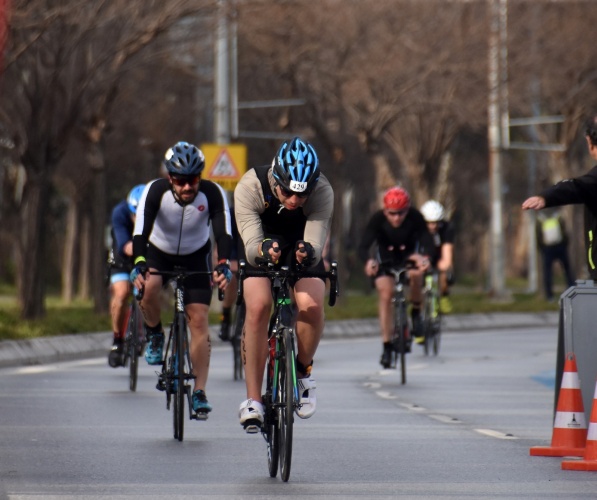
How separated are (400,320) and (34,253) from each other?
29.1 feet

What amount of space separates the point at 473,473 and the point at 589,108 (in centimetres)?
3597

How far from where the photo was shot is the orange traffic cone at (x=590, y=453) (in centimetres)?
981

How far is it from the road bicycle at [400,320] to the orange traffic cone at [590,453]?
23.7 ft

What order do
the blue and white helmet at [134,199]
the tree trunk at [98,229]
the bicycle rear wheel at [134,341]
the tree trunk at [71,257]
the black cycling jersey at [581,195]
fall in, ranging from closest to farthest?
the black cycling jersey at [581,195], the blue and white helmet at [134,199], the bicycle rear wheel at [134,341], the tree trunk at [98,229], the tree trunk at [71,257]

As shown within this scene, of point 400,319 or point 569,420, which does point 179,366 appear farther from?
point 400,319

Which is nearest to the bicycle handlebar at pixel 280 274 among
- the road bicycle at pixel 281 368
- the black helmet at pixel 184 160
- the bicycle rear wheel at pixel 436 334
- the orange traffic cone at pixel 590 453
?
the road bicycle at pixel 281 368

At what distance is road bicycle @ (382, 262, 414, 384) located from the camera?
17.3 meters

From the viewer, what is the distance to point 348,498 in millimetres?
8594

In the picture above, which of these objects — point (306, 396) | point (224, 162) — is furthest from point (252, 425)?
point (224, 162)

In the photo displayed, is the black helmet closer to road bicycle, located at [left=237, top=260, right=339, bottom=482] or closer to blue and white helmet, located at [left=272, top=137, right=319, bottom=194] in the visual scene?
road bicycle, located at [left=237, top=260, right=339, bottom=482]

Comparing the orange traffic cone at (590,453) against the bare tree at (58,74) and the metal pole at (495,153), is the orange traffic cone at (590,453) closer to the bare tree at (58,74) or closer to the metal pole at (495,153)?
the bare tree at (58,74)

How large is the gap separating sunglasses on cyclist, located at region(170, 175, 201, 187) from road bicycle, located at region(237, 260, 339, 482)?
1980mm

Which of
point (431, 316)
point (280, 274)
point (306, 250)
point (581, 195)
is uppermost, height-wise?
point (581, 195)

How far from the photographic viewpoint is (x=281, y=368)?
9445 mm
